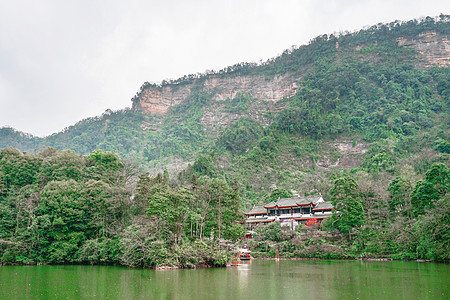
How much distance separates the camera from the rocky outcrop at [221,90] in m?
113

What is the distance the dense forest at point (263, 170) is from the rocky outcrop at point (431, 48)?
1.44m

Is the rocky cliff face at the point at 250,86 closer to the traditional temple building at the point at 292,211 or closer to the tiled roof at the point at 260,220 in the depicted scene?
the traditional temple building at the point at 292,211

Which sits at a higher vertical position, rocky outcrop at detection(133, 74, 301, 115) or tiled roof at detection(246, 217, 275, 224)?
rocky outcrop at detection(133, 74, 301, 115)

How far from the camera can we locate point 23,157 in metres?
35.7

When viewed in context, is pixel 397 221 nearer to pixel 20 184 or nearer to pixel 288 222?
pixel 288 222

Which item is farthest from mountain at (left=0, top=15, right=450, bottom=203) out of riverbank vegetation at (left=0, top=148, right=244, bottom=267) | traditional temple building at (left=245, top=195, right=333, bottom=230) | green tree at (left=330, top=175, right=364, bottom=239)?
riverbank vegetation at (left=0, top=148, right=244, bottom=267)

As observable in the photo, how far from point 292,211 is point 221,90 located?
267ft

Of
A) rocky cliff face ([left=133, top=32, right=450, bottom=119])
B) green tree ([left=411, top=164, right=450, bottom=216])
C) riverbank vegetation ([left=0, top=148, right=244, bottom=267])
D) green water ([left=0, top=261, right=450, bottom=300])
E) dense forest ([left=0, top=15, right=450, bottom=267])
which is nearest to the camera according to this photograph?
green water ([left=0, top=261, right=450, bottom=300])

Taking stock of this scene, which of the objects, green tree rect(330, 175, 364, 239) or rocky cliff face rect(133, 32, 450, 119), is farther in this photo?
rocky cliff face rect(133, 32, 450, 119)

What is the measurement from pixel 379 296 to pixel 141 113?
394ft

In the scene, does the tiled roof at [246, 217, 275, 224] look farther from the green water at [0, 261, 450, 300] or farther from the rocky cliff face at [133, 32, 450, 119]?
the rocky cliff face at [133, 32, 450, 119]

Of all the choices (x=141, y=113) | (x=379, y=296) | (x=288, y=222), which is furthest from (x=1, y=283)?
(x=141, y=113)

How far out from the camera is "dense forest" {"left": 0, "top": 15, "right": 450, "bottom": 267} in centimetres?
2828

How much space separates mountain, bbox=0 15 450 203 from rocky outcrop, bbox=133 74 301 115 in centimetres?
38
